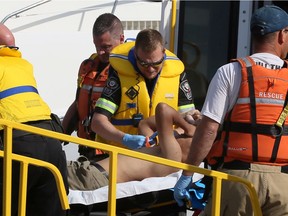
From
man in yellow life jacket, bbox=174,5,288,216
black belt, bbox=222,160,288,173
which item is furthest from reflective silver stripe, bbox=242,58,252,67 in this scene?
black belt, bbox=222,160,288,173

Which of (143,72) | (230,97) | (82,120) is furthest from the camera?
(82,120)

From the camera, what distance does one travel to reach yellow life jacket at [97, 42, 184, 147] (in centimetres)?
480

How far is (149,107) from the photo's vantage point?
16.0 feet

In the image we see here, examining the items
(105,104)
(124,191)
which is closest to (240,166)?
(124,191)

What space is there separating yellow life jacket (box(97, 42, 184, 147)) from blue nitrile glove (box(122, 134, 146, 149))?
0.79 feet

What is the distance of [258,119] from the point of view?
344cm

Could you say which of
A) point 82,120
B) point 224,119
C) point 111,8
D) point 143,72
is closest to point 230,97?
point 224,119

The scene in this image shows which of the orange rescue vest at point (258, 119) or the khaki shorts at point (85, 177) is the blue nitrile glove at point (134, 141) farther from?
the orange rescue vest at point (258, 119)

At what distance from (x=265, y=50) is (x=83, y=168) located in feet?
4.93

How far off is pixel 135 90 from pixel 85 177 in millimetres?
694

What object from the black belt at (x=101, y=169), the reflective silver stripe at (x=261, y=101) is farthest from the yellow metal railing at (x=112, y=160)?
the black belt at (x=101, y=169)

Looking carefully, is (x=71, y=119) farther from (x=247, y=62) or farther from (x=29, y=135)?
(x=247, y=62)

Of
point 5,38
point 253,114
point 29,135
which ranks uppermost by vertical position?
point 5,38

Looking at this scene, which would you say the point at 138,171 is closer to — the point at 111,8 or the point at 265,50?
the point at 265,50
